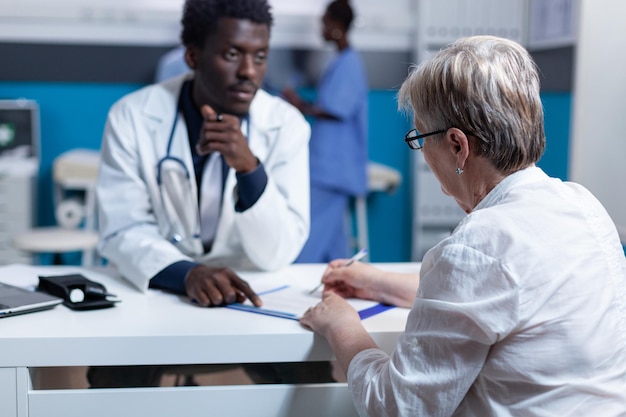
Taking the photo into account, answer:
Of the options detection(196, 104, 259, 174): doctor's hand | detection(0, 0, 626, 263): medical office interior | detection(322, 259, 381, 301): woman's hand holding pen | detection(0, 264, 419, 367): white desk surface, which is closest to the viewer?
detection(0, 264, 419, 367): white desk surface

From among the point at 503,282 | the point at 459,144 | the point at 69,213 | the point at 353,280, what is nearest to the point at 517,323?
the point at 503,282

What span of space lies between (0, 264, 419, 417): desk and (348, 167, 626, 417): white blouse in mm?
269

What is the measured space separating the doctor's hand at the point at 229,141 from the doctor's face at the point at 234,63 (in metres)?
A: 0.16

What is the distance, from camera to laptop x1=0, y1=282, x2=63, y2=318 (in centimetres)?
130

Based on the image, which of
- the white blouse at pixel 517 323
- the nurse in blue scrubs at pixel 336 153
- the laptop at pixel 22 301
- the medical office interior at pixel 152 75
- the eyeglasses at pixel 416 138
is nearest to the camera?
the white blouse at pixel 517 323

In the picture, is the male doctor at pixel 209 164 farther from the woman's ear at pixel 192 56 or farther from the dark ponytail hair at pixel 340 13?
the dark ponytail hair at pixel 340 13

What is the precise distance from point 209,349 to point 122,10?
3.25m

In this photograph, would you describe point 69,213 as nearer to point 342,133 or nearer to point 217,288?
point 342,133

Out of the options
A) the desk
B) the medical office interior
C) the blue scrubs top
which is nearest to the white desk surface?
the desk

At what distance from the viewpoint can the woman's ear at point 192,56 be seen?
1799 mm

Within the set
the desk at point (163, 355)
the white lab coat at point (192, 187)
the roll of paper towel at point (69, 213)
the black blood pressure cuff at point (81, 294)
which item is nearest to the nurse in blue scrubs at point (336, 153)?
the roll of paper towel at point (69, 213)

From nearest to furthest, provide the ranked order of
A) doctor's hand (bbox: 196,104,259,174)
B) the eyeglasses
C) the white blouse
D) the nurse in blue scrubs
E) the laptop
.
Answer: the white blouse
the eyeglasses
the laptop
doctor's hand (bbox: 196,104,259,174)
the nurse in blue scrubs

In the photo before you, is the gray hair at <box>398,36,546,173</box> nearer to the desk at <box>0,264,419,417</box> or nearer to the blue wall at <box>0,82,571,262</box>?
the desk at <box>0,264,419,417</box>

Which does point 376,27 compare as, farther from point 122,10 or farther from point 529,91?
point 529,91
